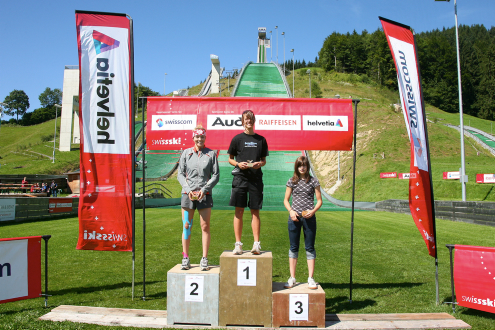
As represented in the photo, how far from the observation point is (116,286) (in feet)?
19.8

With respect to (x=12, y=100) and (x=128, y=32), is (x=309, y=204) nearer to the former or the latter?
(x=128, y=32)

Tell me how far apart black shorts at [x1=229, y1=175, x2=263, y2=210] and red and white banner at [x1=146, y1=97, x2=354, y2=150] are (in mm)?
1464

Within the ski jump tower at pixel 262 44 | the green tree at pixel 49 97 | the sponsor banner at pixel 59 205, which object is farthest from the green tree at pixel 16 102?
the sponsor banner at pixel 59 205

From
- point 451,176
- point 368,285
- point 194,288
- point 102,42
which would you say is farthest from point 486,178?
point 102,42

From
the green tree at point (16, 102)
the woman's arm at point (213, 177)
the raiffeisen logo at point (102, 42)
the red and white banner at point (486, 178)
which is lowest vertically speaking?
the red and white banner at point (486, 178)

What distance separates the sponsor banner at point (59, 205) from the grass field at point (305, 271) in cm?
573

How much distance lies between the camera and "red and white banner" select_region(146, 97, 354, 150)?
6.47 m

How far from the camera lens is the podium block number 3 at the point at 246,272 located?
14.6 ft

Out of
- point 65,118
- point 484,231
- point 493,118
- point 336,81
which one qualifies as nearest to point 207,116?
point 484,231

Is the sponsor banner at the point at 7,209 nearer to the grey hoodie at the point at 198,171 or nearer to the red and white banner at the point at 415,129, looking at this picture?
the grey hoodie at the point at 198,171

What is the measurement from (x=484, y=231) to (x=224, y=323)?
11.7m

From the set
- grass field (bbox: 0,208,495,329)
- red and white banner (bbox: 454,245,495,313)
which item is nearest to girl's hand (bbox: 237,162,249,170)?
grass field (bbox: 0,208,495,329)

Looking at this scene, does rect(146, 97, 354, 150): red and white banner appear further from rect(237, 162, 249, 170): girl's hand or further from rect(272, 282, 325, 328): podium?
rect(272, 282, 325, 328): podium

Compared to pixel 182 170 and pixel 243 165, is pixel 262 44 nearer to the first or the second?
pixel 182 170
